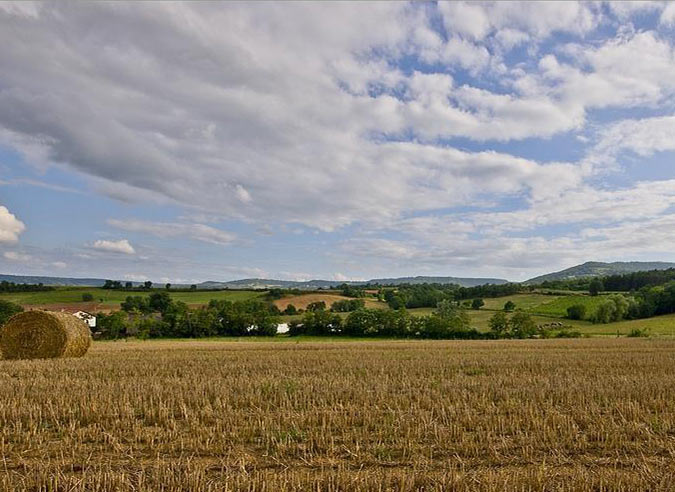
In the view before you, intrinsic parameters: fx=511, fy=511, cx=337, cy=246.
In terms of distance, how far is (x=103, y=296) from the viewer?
89.8 metres

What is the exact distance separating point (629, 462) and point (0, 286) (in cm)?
10769

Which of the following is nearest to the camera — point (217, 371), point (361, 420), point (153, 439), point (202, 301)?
point (153, 439)

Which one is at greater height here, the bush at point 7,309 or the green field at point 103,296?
the green field at point 103,296

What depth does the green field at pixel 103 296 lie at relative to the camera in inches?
3231

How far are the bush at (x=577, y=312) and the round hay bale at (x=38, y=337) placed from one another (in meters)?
72.8

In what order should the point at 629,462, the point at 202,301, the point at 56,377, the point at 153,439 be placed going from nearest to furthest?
the point at 629,462 → the point at 153,439 → the point at 56,377 → the point at 202,301

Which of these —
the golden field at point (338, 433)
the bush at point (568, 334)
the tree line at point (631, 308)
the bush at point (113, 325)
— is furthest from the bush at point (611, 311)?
the bush at point (113, 325)

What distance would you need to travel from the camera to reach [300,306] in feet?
291

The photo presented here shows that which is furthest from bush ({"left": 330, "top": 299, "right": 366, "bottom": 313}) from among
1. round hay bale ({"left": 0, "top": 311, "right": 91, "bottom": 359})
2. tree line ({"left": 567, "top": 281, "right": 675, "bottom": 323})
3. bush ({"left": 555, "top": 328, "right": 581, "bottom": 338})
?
round hay bale ({"left": 0, "top": 311, "right": 91, "bottom": 359})

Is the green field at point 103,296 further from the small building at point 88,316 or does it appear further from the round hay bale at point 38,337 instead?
the round hay bale at point 38,337

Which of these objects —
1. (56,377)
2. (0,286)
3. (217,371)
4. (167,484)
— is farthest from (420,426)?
(0,286)

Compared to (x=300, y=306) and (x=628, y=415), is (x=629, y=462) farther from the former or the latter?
(x=300, y=306)

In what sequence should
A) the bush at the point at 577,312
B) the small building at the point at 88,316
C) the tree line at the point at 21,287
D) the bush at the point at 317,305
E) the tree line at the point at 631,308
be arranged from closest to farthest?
1. the small building at the point at 88,316
2. the tree line at the point at 631,308
3. the bush at the point at 577,312
4. the bush at the point at 317,305
5. the tree line at the point at 21,287

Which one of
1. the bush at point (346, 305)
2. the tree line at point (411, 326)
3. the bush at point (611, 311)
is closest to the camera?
the tree line at point (411, 326)
